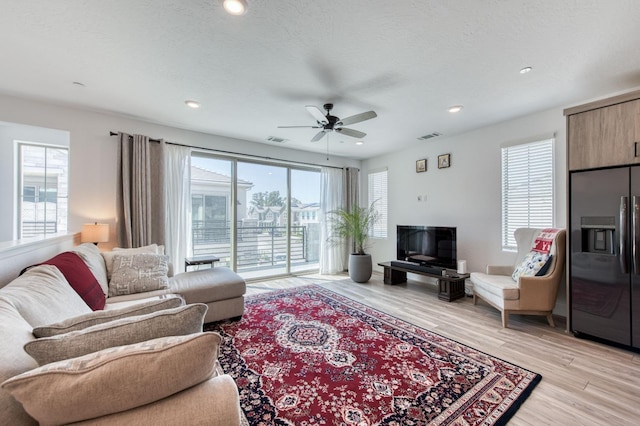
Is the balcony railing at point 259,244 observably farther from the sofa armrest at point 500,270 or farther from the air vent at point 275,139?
the sofa armrest at point 500,270

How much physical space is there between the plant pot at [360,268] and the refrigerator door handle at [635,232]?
3.23m

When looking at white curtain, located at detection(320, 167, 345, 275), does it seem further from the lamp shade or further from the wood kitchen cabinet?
the wood kitchen cabinet

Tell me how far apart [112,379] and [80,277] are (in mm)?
1671

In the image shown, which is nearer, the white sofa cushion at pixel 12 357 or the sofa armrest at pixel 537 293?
the white sofa cushion at pixel 12 357

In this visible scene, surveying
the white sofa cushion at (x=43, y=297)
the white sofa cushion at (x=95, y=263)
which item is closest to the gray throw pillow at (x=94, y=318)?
the white sofa cushion at (x=43, y=297)

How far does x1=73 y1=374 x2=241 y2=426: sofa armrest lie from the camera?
0.75 metres

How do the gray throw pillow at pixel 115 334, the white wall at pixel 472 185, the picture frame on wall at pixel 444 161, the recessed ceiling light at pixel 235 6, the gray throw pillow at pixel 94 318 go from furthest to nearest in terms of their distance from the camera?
the picture frame on wall at pixel 444 161, the white wall at pixel 472 185, the recessed ceiling light at pixel 235 6, the gray throw pillow at pixel 94 318, the gray throw pillow at pixel 115 334

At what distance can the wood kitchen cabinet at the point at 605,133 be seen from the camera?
2.33m

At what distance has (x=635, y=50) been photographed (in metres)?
2.08

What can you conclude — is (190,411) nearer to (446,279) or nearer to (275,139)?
(446,279)

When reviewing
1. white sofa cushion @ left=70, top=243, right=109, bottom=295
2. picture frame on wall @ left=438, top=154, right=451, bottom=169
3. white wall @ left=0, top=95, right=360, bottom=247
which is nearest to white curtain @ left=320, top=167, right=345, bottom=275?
picture frame on wall @ left=438, top=154, right=451, bottom=169

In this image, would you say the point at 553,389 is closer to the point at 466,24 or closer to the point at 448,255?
the point at 448,255

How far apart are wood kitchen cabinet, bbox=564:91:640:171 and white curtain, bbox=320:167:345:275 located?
3.77m

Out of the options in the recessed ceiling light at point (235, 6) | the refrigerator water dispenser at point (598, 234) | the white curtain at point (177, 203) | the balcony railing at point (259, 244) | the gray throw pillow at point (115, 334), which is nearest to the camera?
the gray throw pillow at point (115, 334)
